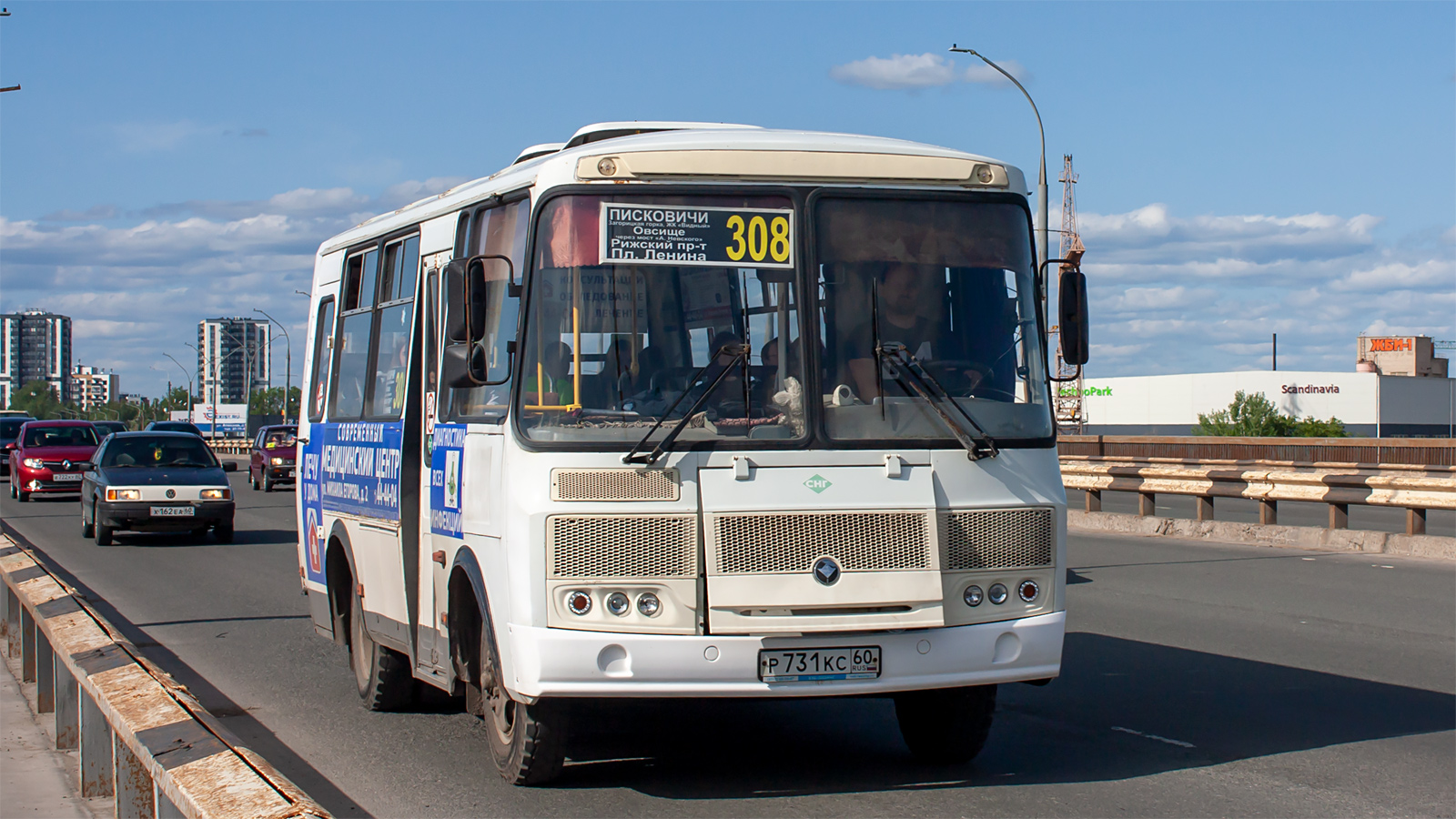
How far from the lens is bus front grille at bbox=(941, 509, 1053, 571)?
6.02 metres

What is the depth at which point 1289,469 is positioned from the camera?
61.2 feet

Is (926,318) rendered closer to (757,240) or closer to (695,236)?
(757,240)

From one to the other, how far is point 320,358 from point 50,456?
26458 mm

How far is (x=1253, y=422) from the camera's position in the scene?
314 feet

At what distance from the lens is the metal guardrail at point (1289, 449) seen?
23.7 metres

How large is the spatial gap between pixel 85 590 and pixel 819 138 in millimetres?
11421

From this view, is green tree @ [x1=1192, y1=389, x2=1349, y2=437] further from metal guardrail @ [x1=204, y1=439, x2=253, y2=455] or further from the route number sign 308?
the route number sign 308

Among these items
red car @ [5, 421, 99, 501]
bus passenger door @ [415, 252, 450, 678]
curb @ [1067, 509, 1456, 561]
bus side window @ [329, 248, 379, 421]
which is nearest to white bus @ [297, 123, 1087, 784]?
bus passenger door @ [415, 252, 450, 678]

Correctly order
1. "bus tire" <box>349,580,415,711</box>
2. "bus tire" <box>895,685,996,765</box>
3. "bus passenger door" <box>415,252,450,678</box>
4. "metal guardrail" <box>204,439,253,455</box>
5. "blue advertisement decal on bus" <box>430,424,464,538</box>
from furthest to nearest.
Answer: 1. "metal guardrail" <box>204,439,253,455</box>
2. "bus tire" <box>349,580,415,711</box>
3. "bus passenger door" <box>415,252,450,678</box>
4. "blue advertisement decal on bus" <box>430,424,464,538</box>
5. "bus tire" <box>895,685,996,765</box>

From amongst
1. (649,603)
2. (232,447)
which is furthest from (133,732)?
(232,447)

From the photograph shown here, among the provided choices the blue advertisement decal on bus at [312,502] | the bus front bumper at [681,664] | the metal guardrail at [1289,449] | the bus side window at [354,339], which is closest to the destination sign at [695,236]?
the bus front bumper at [681,664]

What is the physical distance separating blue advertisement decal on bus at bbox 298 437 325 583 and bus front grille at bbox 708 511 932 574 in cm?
427

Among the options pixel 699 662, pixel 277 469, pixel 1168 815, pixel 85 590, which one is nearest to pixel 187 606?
pixel 85 590

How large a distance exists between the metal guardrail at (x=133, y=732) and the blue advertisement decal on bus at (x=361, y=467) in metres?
1.38
